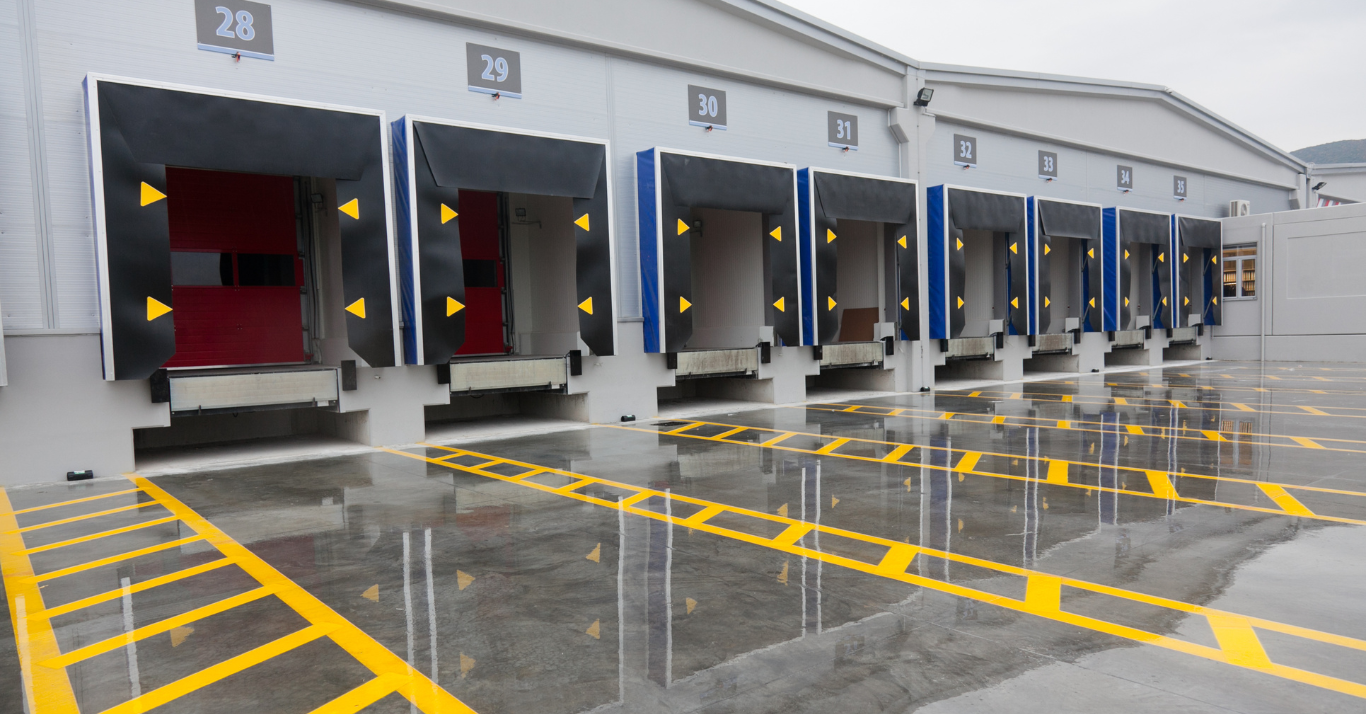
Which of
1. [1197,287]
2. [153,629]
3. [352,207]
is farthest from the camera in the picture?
[1197,287]

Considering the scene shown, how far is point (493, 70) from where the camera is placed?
11.8m

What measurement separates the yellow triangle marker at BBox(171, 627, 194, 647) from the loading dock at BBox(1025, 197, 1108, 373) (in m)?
18.9

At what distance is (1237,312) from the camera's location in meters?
26.0

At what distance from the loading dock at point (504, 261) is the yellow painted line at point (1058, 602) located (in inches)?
240

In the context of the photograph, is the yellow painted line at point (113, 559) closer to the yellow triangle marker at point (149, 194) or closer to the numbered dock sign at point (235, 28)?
the yellow triangle marker at point (149, 194)

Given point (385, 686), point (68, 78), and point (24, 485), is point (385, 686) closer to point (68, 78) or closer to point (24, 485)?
point (24, 485)

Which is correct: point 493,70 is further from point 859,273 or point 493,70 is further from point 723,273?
point 859,273

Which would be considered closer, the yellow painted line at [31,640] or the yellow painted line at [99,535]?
the yellow painted line at [31,640]

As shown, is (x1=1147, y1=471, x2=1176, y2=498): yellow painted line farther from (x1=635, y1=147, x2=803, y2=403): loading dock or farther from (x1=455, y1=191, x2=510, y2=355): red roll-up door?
(x1=455, y1=191, x2=510, y2=355): red roll-up door

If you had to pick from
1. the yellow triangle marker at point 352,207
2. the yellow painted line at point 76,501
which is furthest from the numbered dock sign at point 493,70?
the yellow painted line at point 76,501

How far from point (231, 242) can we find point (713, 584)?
10.9 meters

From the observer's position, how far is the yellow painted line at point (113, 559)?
507 cm

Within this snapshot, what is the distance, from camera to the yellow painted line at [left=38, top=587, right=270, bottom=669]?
3689mm

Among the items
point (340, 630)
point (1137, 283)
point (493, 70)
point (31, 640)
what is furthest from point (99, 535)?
point (1137, 283)
